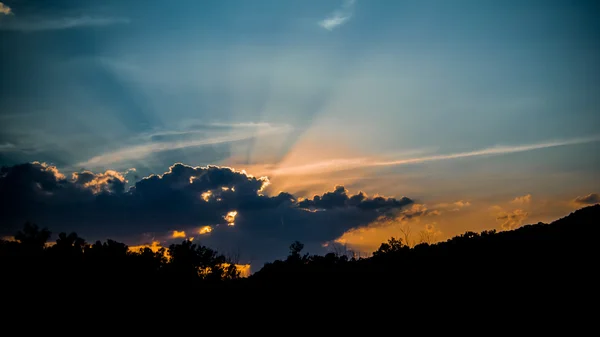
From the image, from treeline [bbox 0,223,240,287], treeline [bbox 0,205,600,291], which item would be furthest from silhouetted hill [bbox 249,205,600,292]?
treeline [bbox 0,223,240,287]

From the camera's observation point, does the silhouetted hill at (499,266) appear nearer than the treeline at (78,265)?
Yes

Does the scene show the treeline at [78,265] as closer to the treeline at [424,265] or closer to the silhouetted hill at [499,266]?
the treeline at [424,265]

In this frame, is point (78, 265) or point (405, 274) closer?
point (405, 274)

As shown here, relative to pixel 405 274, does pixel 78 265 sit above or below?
above

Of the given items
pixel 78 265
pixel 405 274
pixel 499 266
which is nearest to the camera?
pixel 499 266

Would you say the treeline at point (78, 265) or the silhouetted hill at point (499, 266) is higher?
the treeline at point (78, 265)

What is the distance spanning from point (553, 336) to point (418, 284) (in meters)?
6.15

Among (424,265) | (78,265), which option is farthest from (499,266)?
(78,265)

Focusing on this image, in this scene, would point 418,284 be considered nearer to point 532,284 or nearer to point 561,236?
point 532,284

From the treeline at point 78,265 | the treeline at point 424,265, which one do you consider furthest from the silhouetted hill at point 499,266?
the treeline at point 78,265

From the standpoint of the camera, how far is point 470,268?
1697 cm

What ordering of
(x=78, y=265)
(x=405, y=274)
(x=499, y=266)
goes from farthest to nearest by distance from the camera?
1. (x=78, y=265)
2. (x=405, y=274)
3. (x=499, y=266)

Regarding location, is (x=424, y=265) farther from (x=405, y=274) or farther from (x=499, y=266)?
(x=499, y=266)

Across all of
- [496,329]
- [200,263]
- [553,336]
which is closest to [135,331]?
[496,329]
